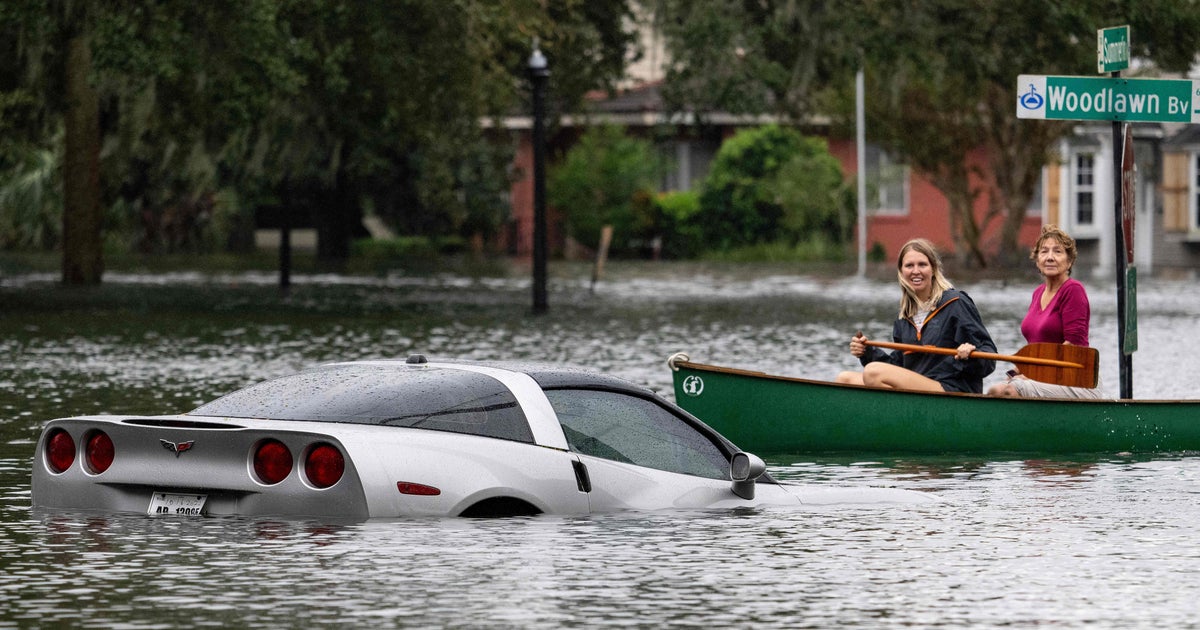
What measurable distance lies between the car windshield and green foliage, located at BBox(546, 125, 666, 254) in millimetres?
54933

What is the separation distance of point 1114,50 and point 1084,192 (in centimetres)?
4720

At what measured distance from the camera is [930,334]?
1648 centimetres

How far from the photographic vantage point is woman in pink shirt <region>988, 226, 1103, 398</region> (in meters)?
16.6

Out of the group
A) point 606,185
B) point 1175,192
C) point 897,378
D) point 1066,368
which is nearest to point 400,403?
point 897,378

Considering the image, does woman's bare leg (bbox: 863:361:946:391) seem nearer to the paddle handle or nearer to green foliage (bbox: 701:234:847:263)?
the paddle handle

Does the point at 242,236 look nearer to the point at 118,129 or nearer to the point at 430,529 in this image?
the point at 118,129

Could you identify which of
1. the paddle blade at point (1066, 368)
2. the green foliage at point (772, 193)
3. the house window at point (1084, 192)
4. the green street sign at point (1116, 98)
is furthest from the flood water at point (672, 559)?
the house window at point (1084, 192)

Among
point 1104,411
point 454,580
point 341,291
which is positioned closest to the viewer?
point 454,580

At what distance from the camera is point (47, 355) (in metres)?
26.8

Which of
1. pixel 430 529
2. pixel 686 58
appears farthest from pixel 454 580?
pixel 686 58

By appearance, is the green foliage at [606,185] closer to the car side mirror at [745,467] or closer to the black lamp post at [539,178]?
the black lamp post at [539,178]

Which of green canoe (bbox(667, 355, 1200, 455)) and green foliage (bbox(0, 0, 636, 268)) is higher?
green foliage (bbox(0, 0, 636, 268))

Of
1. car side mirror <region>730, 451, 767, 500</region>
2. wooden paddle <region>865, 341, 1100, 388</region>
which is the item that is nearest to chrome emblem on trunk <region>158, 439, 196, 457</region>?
car side mirror <region>730, 451, 767, 500</region>

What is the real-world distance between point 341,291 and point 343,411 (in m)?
33.8
